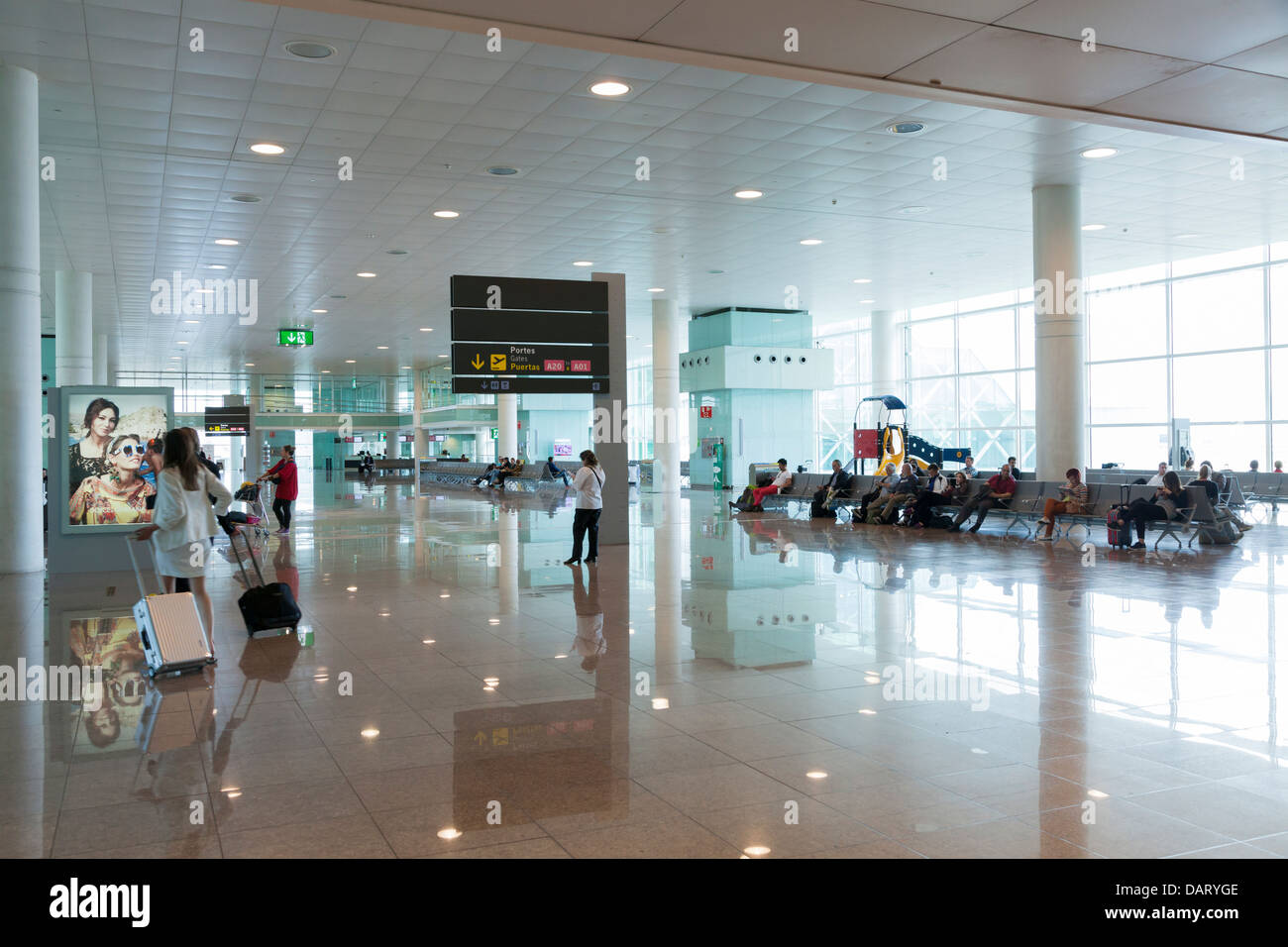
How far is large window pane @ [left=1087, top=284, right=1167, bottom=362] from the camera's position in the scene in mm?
30391

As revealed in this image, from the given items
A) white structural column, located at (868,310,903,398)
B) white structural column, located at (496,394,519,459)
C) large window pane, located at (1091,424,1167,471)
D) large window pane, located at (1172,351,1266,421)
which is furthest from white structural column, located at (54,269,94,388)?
large window pane, located at (1172,351,1266,421)

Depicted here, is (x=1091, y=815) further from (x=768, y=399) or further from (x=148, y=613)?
(x=768, y=399)

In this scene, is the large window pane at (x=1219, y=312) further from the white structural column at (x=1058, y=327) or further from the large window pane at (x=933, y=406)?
the white structural column at (x=1058, y=327)

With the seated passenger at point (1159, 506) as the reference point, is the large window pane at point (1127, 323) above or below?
above

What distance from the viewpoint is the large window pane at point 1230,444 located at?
27.4 meters

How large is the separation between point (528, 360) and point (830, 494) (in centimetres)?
981

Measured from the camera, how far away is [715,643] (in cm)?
876

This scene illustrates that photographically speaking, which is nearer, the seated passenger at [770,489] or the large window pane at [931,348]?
the seated passenger at [770,489]

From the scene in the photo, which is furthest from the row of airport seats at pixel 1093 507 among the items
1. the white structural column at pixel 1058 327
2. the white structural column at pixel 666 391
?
the white structural column at pixel 666 391

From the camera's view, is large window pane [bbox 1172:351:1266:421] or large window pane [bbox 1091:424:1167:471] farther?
large window pane [bbox 1091:424:1167:471]

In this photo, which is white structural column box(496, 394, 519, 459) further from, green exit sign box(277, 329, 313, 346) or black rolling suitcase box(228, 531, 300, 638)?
black rolling suitcase box(228, 531, 300, 638)

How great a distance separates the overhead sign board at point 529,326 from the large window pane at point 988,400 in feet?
76.5

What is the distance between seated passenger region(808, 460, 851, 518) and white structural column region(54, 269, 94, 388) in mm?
17567
